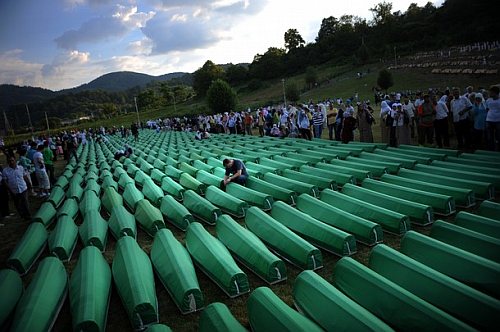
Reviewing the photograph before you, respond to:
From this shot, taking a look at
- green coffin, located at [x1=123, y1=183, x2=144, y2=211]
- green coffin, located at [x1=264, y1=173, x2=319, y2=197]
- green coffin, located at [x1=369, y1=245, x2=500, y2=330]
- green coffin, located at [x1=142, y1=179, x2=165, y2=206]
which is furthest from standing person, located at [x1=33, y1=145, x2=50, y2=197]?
green coffin, located at [x1=369, y1=245, x2=500, y2=330]

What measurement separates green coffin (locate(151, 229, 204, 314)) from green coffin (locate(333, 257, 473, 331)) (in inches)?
81.1

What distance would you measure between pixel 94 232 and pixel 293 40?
11501cm

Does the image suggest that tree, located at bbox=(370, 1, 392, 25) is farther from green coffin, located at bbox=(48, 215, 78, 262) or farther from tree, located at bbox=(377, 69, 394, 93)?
green coffin, located at bbox=(48, 215, 78, 262)

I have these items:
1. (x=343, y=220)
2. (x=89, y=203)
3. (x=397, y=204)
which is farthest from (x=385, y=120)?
(x=89, y=203)

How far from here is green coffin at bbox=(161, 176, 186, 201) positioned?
1082 centimetres


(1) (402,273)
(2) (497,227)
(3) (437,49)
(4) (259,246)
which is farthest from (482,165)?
(3) (437,49)

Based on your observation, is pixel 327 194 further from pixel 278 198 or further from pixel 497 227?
pixel 497 227

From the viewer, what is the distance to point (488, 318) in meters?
3.59

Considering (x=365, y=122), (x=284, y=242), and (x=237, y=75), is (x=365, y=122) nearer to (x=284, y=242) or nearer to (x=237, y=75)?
(x=284, y=242)

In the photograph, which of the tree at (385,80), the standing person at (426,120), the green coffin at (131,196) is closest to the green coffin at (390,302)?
the green coffin at (131,196)

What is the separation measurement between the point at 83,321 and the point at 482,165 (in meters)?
9.76

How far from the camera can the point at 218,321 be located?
4.00 m

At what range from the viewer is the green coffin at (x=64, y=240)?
728cm

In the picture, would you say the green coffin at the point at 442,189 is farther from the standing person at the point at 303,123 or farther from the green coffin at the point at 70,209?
the standing person at the point at 303,123
